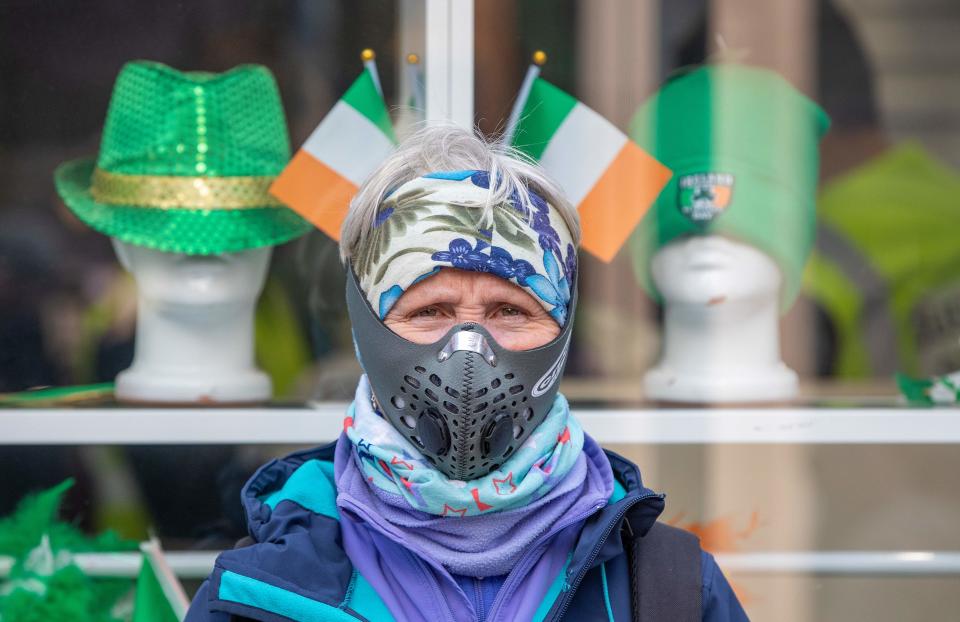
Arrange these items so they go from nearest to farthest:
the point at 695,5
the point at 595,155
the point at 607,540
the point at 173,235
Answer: the point at 607,540, the point at 173,235, the point at 595,155, the point at 695,5

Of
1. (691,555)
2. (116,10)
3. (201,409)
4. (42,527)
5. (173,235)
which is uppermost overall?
(116,10)

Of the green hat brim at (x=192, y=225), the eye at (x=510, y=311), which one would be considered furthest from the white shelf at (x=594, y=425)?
the eye at (x=510, y=311)

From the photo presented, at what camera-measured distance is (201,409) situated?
A: 8.43 ft

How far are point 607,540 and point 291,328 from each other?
1457 millimetres

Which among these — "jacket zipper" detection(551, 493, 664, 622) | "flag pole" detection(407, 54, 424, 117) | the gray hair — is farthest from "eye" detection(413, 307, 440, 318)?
"flag pole" detection(407, 54, 424, 117)

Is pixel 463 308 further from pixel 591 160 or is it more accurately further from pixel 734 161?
pixel 734 161

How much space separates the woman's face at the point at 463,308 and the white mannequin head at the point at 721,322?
3.95 ft

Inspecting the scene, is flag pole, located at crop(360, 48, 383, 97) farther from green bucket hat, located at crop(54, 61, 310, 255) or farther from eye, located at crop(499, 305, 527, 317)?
eye, located at crop(499, 305, 527, 317)

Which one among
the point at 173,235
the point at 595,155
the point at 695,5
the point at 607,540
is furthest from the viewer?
the point at 695,5

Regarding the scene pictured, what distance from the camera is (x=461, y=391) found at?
1.46 meters

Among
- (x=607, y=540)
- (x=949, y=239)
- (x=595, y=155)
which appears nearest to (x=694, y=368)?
(x=595, y=155)

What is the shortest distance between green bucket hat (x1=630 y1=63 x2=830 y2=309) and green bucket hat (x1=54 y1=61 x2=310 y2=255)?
2.73ft

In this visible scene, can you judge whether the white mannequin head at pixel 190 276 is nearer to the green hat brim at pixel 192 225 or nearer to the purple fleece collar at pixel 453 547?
the green hat brim at pixel 192 225

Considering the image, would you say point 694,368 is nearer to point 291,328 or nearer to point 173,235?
point 291,328
